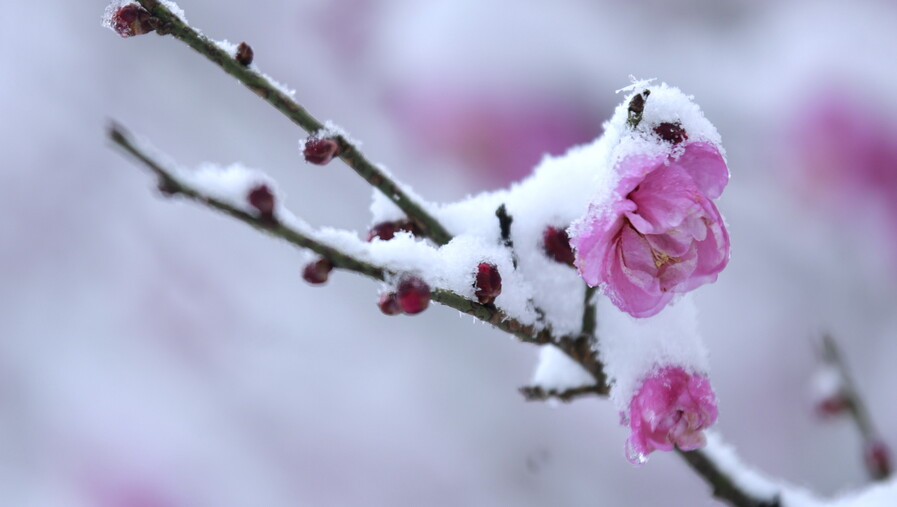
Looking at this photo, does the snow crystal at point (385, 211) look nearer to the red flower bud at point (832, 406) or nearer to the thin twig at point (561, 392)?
the thin twig at point (561, 392)

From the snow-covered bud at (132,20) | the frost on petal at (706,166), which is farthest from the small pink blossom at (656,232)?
the snow-covered bud at (132,20)

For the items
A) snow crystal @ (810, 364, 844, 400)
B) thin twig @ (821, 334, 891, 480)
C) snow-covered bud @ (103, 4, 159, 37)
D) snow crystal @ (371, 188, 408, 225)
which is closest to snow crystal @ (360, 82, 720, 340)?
snow crystal @ (371, 188, 408, 225)

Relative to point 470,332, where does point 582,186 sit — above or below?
below

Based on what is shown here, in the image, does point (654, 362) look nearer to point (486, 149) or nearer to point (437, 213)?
point (437, 213)

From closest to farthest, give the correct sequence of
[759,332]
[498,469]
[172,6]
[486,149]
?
1. [172,6]
2. [486,149]
3. [498,469]
4. [759,332]

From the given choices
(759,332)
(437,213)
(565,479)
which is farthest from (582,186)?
(759,332)

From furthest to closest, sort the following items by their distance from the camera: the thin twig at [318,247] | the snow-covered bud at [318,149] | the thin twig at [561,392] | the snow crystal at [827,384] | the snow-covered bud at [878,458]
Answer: the snow crystal at [827,384]
the snow-covered bud at [878,458]
the thin twig at [561,392]
the snow-covered bud at [318,149]
the thin twig at [318,247]

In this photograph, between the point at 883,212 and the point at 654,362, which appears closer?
the point at 654,362
